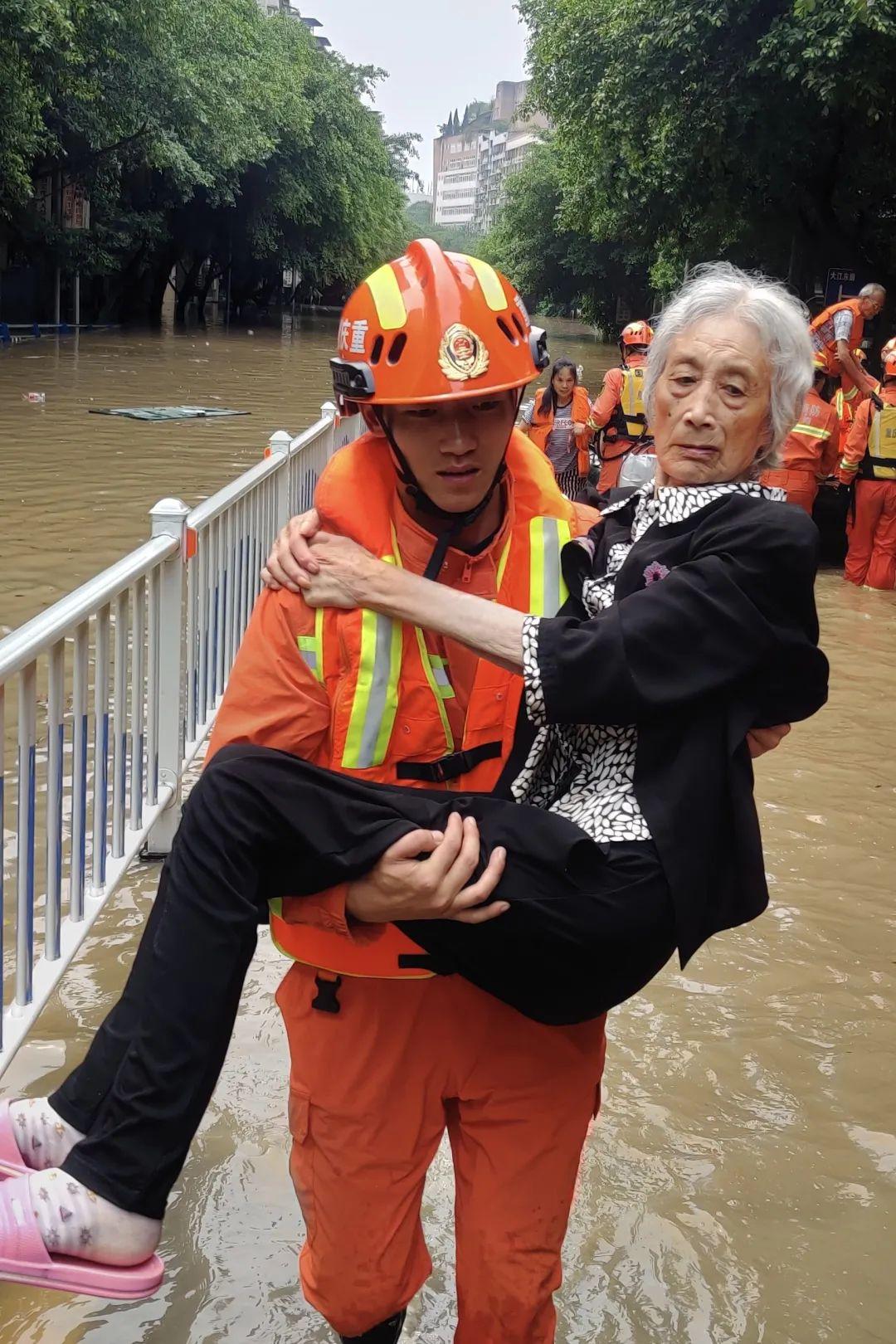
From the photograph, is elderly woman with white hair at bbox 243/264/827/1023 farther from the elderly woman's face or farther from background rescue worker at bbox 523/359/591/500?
background rescue worker at bbox 523/359/591/500

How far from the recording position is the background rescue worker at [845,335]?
438 inches

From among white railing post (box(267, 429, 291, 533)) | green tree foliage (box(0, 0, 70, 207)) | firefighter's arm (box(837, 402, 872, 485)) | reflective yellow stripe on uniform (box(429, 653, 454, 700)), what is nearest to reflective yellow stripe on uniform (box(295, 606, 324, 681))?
reflective yellow stripe on uniform (box(429, 653, 454, 700))

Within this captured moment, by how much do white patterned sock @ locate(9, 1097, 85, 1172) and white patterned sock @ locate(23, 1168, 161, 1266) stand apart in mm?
115

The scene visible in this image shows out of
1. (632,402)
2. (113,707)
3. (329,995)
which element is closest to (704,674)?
(329,995)

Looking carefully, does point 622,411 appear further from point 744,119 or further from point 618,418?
point 744,119

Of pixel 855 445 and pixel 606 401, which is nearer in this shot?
pixel 855 445

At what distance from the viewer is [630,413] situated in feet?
37.6

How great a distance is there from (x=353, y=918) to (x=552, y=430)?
10710 mm

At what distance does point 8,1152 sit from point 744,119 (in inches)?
717

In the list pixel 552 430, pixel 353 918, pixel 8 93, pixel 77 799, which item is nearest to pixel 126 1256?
pixel 353 918

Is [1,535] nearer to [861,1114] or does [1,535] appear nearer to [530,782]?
[861,1114]

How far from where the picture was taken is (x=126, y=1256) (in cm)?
193

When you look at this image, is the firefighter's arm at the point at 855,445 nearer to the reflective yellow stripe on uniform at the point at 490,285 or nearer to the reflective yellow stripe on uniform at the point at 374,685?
the reflective yellow stripe on uniform at the point at 490,285

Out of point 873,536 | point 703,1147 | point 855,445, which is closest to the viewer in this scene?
point 703,1147
